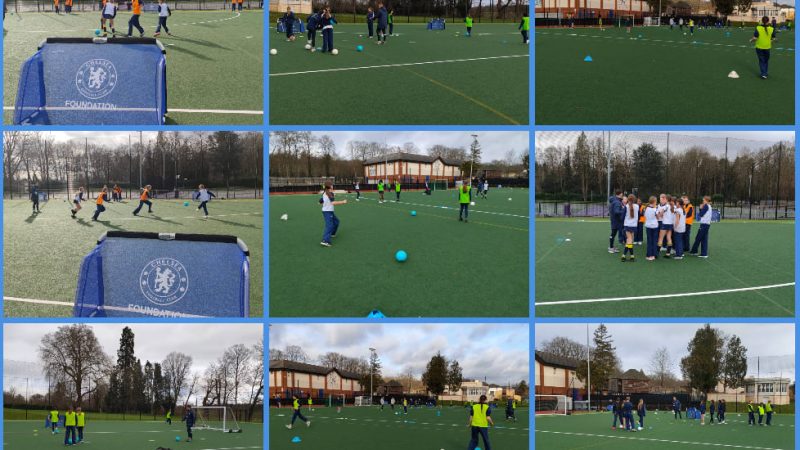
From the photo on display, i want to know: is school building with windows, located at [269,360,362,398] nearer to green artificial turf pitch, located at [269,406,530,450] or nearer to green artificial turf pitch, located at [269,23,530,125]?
green artificial turf pitch, located at [269,406,530,450]

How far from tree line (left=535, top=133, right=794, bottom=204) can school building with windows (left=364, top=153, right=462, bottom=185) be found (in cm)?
623

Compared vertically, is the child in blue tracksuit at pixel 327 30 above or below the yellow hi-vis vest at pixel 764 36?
above

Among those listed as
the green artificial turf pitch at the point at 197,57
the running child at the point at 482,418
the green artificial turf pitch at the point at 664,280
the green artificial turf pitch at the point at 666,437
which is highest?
the green artificial turf pitch at the point at 197,57

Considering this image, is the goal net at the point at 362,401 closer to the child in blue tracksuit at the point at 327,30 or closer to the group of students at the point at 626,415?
the group of students at the point at 626,415

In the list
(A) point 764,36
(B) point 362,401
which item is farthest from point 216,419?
(A) point 764,36

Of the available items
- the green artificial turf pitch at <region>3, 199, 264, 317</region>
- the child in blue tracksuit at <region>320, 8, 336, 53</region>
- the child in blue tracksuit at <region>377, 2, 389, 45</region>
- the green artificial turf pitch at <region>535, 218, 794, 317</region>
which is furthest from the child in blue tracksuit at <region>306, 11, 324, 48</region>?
the green artificial turf pitch at <region>535, 218, 794, 317</region>

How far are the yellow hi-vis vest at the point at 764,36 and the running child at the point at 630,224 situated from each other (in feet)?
17.6

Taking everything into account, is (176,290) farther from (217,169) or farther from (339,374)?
(339,374)

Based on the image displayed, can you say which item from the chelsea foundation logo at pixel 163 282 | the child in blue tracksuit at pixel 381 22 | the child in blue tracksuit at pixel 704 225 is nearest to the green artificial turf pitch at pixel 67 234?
the chelsea foundation logo at pixel 163 282

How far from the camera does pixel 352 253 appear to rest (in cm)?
899

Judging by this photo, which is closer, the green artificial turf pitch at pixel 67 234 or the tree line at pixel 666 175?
the green artificial turf pitch at pixel 67 234

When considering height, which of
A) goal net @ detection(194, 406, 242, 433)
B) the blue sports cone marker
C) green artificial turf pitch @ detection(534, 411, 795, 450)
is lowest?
goal net @ detection(194, 406, 242, 433)

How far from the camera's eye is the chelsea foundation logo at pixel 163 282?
623cm

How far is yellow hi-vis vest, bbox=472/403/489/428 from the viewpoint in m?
7.02
